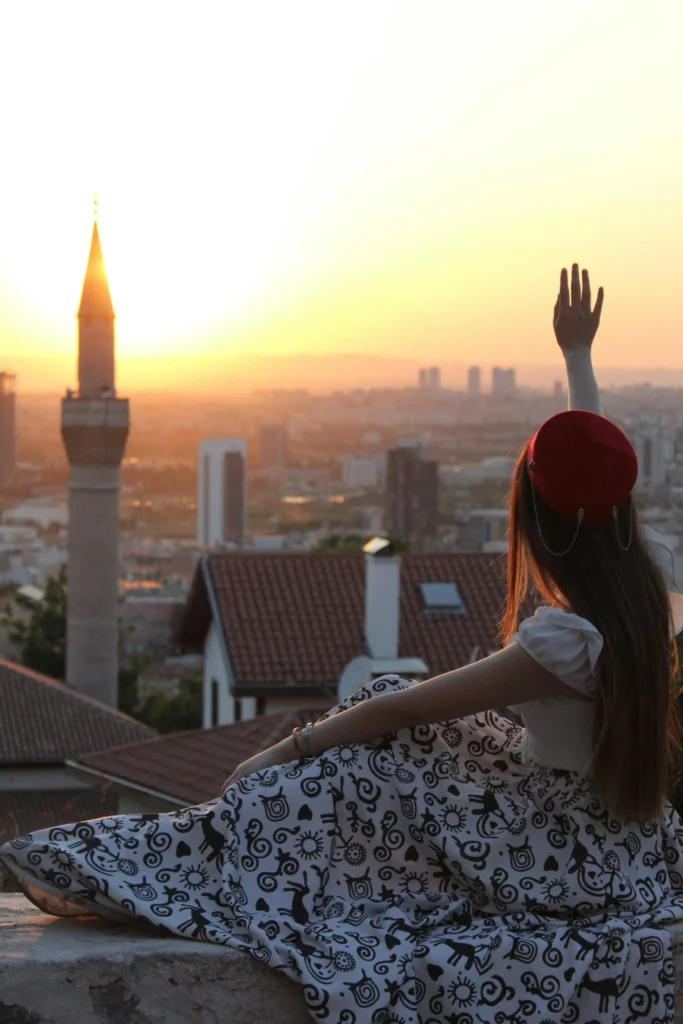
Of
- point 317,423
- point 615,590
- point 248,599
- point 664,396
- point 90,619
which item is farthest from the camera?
point 317,423

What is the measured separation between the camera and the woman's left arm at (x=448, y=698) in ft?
7.70

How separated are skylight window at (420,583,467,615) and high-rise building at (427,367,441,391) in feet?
341

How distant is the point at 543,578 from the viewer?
2492 millimetres

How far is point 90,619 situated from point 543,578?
34382 mm

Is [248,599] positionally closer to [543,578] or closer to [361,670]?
[361,670]

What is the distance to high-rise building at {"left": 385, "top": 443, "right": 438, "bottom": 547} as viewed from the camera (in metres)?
89.6

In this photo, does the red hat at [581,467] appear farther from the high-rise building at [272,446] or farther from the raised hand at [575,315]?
the high-rise building at [272,446]

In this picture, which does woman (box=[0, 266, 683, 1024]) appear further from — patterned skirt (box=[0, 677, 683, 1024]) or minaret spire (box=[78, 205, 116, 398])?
minaret spire (box=[78, 205, 116, 398])

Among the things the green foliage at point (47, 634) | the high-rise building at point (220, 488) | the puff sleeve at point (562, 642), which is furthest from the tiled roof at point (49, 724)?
the high-rise building at point (220, 488)

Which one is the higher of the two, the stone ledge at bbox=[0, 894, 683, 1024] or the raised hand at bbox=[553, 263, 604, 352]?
the raised hand at bbox=[553, 263, 604, 352]

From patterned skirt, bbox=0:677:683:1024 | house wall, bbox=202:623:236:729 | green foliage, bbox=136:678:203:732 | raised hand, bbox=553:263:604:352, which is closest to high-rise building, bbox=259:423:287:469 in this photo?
green foliage, bbox=136:678:203:732

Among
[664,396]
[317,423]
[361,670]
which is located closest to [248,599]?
[361,670]

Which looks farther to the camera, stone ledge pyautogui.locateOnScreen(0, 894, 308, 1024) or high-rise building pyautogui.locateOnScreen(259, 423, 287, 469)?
high-rise building pyautogui.locateOnScreen(259, 423, 287, 469)

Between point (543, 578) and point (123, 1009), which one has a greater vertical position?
point (543, 578)
